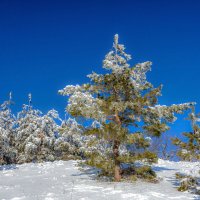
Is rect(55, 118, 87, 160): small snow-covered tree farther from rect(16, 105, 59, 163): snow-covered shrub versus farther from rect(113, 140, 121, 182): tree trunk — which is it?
rect(113, 140, 121, 182): tree trunk

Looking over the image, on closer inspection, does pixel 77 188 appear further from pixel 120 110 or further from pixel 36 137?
pixel 36 137

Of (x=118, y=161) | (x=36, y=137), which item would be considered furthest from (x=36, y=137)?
(x=118, y=161)

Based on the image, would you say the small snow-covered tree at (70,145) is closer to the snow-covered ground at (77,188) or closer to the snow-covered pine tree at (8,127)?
the snow-covered pine tree at (8,127)

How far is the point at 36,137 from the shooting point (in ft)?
129

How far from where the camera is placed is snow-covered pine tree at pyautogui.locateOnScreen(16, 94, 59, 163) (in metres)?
38.8

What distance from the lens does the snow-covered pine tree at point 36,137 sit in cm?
3875

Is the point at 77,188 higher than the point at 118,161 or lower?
lower

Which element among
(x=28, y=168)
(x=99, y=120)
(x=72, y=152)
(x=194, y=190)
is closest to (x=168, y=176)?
(x=194, y=190)

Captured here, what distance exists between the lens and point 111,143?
19969 millimetres

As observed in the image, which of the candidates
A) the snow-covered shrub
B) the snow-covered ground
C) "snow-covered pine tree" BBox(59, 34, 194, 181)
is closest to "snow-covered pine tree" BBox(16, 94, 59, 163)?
the snow-covered shrub

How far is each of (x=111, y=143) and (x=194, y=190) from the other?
16.0 ft

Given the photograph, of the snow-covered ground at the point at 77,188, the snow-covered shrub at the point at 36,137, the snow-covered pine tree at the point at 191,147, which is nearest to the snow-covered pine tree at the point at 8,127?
the snow-covered shrub at the point at 36,137

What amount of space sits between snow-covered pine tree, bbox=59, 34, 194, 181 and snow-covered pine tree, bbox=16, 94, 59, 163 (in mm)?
19625

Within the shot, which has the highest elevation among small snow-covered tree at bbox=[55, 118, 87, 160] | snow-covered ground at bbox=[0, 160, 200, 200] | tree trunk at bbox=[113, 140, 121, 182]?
small snow-covered tree at bbox=[55, 118, 87, 160]
